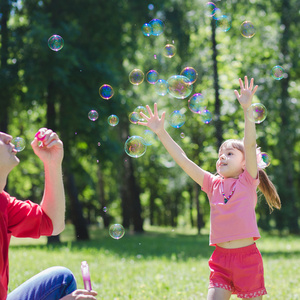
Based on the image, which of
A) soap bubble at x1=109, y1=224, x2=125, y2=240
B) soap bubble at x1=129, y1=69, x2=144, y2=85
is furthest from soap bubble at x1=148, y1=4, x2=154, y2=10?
soap bubble at x1=109, y1=224, x2=125, y2=240

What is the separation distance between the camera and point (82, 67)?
44.8 feet

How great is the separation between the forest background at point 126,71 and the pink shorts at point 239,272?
5.99 m

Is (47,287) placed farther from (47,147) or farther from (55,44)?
(55,44)

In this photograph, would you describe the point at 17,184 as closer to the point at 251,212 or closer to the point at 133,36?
the point at 133,36

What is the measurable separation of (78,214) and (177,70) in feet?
20.0

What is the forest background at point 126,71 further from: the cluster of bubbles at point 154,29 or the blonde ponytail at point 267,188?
the blonde ponytail at point 267,188

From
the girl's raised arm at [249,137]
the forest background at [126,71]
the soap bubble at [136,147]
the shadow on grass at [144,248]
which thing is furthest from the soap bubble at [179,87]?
the shadow on grass at [144,248]

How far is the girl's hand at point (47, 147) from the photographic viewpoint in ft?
9.27

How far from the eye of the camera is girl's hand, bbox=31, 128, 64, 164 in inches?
111

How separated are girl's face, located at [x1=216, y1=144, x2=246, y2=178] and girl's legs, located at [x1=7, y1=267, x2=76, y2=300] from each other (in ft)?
5.28

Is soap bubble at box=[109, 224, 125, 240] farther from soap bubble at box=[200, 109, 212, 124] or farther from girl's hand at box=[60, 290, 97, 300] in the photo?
girl's hand at box=[60, 290, 97, 300]

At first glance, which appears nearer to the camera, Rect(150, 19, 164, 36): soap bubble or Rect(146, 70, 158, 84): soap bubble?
Rect(146, 70, 158, 84): soap bubble

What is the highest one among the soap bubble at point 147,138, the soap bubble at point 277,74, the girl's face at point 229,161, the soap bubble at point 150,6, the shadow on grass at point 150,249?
the soap bubble at point 150,6

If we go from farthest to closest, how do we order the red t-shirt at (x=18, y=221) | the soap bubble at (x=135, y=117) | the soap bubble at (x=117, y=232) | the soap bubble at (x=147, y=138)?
the soap bubble at (x=147, y=138), the soap bubble at (x=135, y=117), the soap bubble at (x=117, y=232), the red t-shirt at (x=18, y=221)
